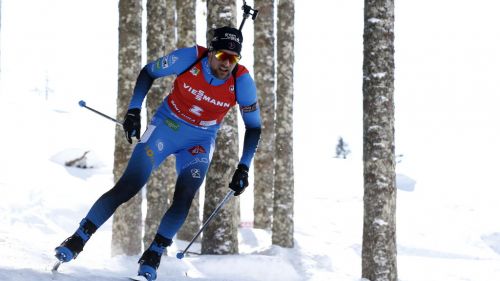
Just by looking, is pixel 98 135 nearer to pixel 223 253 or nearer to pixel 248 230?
pixel 248 230

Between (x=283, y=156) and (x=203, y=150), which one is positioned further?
(x=283, y=156)

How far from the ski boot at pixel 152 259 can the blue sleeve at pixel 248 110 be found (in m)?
1.17

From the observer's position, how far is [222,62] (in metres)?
5.71

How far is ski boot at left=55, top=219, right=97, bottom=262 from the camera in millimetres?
4996

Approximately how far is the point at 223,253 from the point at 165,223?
3496 millimetres

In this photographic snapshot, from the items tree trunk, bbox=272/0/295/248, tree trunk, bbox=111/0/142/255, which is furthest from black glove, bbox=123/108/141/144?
tree trunk, bbox=272/0/295/248

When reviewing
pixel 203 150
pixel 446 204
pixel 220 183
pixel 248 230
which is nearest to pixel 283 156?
pixel 248 230

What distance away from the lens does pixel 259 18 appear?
14.7 metres

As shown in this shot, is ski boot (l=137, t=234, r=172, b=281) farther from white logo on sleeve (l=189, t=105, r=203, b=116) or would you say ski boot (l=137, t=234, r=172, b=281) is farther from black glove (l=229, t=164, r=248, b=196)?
A: white logo on sleeve (l=189, t=105, r=203, b=116)

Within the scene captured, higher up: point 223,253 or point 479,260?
point 223,253

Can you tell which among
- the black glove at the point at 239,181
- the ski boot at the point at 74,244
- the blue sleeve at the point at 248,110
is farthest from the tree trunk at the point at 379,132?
the ski boot at the point at 74,244

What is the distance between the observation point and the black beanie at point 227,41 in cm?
563

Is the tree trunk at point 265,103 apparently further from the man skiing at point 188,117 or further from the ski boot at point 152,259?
the ski boot at point 152,259

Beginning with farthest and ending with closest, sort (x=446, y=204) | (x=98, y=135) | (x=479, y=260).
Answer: (x=98, y=135) < (x=446, y=204) < (x=479, y=260)
